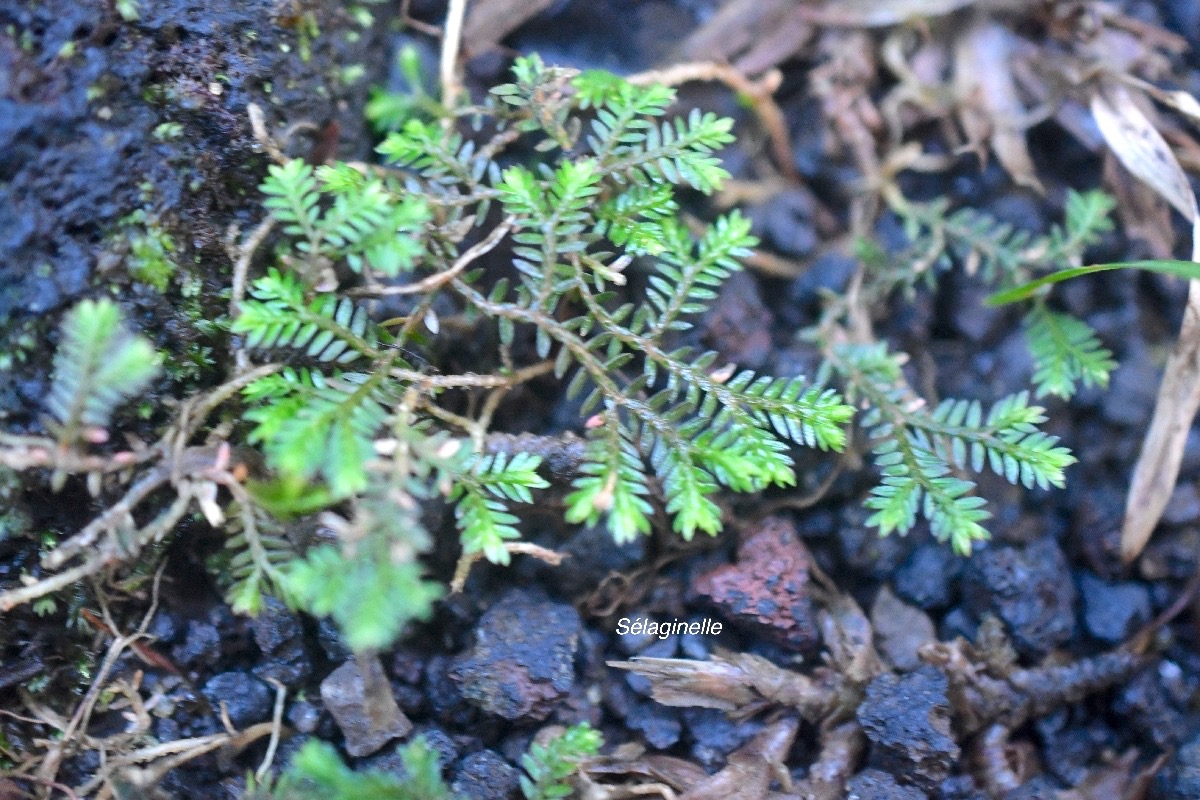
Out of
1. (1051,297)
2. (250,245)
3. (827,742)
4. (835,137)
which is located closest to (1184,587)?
(1051,297)

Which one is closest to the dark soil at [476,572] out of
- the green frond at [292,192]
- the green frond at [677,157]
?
the green frond at [292,192]

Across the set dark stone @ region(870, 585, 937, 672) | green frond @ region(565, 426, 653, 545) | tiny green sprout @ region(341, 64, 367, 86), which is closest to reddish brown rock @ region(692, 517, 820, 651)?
dark stone @ region(870, 585, 937, 672)

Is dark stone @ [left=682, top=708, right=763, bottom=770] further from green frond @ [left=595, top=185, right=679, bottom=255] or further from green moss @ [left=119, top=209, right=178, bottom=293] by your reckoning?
green moss @ [left=119, top=209, right=178, bottom=293]

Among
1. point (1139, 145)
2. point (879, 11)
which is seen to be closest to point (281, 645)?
point (879, 11)

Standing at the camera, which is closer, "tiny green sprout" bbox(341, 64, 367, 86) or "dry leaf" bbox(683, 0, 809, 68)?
"tiny green sprout" bbox(341, 64, 367, 86)

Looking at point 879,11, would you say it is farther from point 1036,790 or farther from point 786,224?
point 1036,790

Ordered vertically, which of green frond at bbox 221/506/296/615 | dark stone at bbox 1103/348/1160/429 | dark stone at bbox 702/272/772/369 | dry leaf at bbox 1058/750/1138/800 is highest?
dark stone at bbox 702/272/772/369
